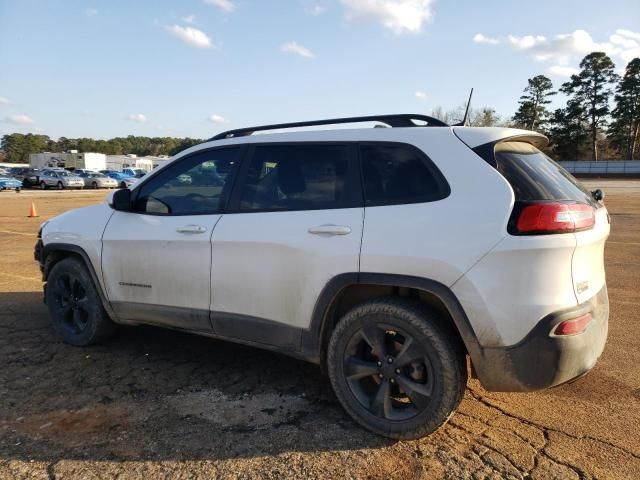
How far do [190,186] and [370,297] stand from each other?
66.0 inches

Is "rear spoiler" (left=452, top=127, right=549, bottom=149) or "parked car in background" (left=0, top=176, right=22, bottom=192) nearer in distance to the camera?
"rear spoiler" (left=452, top=127, right=549, bottom=149)

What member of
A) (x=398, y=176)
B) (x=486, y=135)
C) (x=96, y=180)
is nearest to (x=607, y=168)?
(x=96, y=180)

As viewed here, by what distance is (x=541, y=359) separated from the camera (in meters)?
2.63

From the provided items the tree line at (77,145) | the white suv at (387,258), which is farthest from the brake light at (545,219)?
the tree line at (77,145)

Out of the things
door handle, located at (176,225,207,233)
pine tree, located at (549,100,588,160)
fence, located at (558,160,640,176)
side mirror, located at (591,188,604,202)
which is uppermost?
pine tree, located at (549,100,588,160)

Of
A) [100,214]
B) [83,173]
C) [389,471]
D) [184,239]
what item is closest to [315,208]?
[184,239]

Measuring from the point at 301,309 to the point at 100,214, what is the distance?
2140mm

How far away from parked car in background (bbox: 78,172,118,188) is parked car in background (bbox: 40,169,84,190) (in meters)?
1.66

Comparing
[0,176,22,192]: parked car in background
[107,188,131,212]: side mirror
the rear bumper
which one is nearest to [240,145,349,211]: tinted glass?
[107,188,131,212]: side mirror

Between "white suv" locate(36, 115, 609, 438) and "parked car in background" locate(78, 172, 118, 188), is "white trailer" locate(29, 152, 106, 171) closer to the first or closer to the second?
"parked car in background" locate(78, 172, 118, 188)

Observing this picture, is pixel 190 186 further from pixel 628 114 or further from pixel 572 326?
pixel 628 114

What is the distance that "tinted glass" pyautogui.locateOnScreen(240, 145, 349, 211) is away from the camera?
3.22 meters

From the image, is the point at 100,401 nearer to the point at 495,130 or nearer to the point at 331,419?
the point at 331,419

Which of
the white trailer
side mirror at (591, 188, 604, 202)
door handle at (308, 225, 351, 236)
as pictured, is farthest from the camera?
the white trailer
